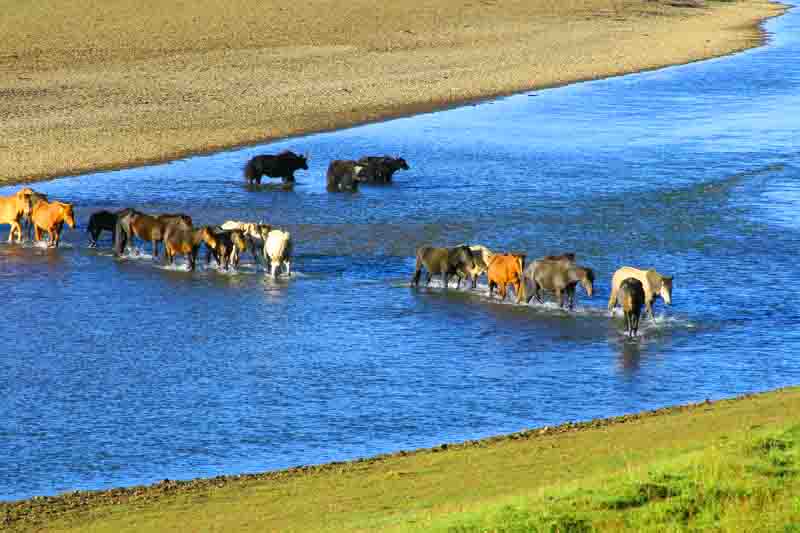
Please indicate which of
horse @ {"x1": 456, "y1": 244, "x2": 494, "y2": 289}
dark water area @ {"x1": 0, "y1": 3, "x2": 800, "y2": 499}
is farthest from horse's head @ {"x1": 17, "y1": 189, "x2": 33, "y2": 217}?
horse @ {"x1": 456, "y1": 244, "x2": 494, "y2": 289}

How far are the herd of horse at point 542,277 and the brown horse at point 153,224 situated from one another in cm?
Answer: 370

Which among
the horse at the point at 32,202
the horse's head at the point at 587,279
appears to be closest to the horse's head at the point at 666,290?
the horse's head at the point at 587,279

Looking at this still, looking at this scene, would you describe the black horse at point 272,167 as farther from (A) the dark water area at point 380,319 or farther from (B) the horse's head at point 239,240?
(B) the horse's head at point 239,240

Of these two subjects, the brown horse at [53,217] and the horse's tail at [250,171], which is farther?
the horse's tail at [250,171]

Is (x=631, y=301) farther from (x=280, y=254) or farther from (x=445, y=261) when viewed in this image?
(x=280, y=254)

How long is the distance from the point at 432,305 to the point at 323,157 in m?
13.4

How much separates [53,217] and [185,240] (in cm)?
262

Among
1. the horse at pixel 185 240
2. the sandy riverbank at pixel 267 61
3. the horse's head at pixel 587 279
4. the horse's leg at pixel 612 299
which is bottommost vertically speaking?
the horse's leg at pixel 612 299

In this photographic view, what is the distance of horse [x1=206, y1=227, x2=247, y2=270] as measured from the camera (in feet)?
71.9

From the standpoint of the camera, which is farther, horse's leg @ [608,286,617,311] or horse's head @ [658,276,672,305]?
horse's leg @ [608,286,617,311]

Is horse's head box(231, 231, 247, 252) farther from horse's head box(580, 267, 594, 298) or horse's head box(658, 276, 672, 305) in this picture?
horse's head box(658, 276, 672, 305)

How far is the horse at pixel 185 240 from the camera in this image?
22109 millimetres

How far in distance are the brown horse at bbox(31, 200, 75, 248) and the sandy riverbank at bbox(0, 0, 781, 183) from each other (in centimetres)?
590

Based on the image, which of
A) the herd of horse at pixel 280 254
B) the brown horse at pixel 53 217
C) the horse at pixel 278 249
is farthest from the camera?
the brown horse at pixel 53 217
